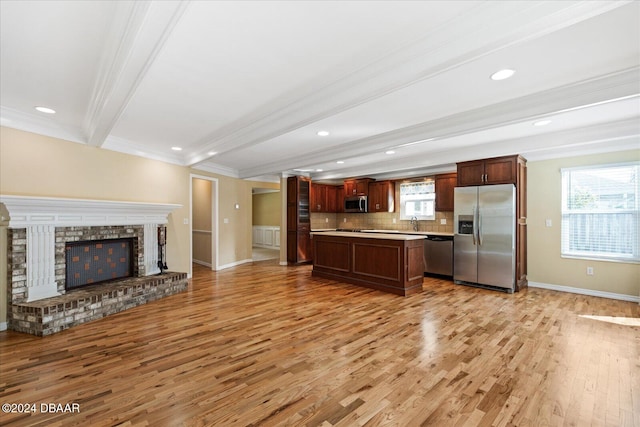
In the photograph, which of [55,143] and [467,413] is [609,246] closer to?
[467,413]

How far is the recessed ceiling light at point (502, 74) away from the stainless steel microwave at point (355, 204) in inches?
214

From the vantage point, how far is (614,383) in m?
2.32

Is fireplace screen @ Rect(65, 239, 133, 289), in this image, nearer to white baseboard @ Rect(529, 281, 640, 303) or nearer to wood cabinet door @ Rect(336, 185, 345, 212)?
wood cabinet door @ Rect(336, 185, 345, 212)

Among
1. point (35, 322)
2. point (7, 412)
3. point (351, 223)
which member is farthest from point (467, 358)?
point (351, 223)

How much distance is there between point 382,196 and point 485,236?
2.84 m

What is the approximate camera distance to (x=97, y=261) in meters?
4.50

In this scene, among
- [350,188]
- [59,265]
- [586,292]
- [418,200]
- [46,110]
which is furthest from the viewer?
[350,188]

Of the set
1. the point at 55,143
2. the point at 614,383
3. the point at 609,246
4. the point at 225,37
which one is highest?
the point at 225,37

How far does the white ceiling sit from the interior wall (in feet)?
11.3

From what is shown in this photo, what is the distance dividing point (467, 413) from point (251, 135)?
369 centimetres

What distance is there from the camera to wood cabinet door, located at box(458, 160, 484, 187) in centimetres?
541

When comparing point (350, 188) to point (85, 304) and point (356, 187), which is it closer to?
point (356, 187)

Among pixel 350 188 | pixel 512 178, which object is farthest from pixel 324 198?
pixel 512 178

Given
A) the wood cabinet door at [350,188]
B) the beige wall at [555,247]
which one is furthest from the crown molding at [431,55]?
the wood cabinet door at [350,188]
